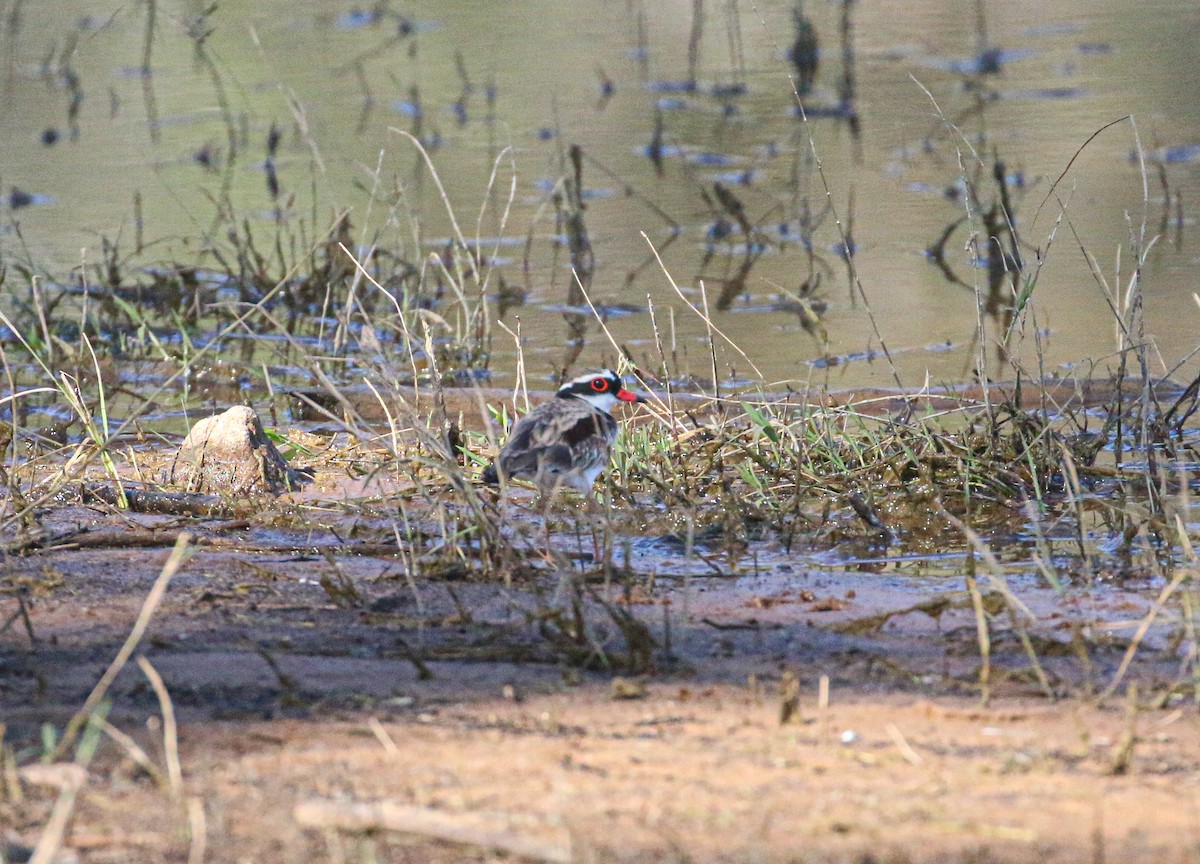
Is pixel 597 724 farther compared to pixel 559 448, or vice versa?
pixel 559 448

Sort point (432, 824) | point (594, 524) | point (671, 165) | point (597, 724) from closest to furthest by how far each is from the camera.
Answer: point (432, 824) → point (597, 724) → point (594, 524) → point (671, 165)

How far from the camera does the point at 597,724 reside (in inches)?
132

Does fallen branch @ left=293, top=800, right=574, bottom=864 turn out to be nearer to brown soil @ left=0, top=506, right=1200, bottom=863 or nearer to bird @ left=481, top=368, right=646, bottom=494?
brown soil @ left=0, top=506, right=1200, bottom=863

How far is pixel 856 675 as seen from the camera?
3771 mm

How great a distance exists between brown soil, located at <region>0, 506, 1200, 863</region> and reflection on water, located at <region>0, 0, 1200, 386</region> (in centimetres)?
151

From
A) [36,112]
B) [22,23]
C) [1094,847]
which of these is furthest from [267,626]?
[22,23]

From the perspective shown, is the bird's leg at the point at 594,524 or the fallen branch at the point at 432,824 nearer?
the fallen branch at the point at 432,824

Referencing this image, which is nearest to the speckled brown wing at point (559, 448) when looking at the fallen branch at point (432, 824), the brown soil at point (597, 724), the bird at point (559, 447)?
the bird at point (559, 447)

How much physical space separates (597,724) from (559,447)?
1.77 m

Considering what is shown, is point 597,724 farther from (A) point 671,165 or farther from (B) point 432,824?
(A) point 671,165

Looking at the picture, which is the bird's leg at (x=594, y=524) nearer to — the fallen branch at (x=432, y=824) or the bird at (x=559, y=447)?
the bird at (x=559, y=447)

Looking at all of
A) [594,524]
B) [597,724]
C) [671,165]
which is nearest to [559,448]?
[594,524]

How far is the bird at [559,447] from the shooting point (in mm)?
5047

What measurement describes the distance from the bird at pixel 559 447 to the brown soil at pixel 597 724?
1.57 ft
